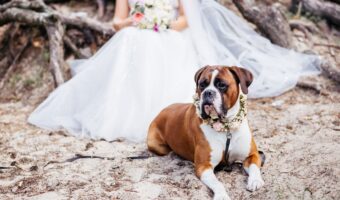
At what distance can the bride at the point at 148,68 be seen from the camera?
Answer: 5.79m

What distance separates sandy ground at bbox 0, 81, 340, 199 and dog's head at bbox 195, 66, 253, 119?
1.91ft

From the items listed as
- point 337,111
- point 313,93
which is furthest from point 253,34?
point 337,111

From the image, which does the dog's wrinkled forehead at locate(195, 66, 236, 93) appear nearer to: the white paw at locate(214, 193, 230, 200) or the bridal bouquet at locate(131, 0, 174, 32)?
the white paw at locate(214, 193, 230, 200)

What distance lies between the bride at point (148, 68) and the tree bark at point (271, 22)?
0.44 meters

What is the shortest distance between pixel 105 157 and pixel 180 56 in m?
1.66

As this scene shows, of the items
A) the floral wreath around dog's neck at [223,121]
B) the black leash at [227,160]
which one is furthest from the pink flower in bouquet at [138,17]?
the black leash at [227,160]

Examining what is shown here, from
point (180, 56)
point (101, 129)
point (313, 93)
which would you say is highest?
point (180, 56)

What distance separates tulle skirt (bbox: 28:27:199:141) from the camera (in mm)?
5742

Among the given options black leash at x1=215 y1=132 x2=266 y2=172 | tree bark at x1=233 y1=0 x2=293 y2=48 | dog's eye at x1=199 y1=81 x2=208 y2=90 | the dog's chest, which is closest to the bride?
tree bark at x1=233 y1=0 x2=293 y2=48

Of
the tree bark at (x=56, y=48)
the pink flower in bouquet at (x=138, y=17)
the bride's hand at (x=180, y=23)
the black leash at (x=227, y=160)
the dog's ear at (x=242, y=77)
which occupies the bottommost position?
the black leash at (x=227, y=160)

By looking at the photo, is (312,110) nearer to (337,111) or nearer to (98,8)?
(337,111)

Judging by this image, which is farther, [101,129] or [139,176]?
[101,129]

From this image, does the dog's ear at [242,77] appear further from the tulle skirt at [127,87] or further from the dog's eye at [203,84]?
the tulle skirt at [127,87]

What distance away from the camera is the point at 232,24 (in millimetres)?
6906
